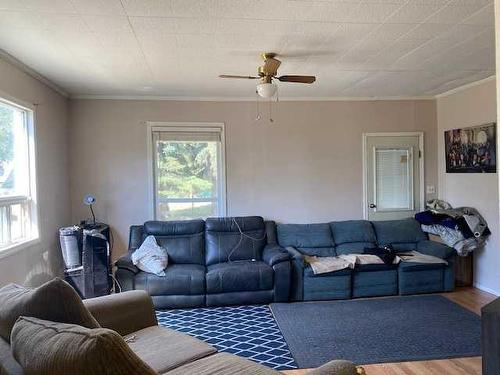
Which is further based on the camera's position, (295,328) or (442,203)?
(442,203)

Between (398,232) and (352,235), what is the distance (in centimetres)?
61

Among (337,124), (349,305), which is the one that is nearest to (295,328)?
(349,305)

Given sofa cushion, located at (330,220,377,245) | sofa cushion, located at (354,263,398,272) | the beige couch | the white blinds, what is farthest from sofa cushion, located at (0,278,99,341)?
the white blinds

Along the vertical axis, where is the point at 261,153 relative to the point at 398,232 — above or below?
above

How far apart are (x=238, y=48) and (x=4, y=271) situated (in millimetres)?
2696

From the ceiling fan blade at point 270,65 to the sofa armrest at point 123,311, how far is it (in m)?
2.14

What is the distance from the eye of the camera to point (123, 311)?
8.12ft

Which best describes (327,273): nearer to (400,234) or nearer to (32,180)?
(400,234)

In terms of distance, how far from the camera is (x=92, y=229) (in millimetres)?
4566

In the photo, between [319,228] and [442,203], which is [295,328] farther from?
[442,203]

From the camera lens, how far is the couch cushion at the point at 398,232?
516 centimetres

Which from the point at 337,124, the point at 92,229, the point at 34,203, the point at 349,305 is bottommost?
the point at 349,305

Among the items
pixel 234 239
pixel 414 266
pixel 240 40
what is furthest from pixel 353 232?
pixel 240 40

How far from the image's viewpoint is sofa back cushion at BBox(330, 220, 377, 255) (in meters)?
5.06
